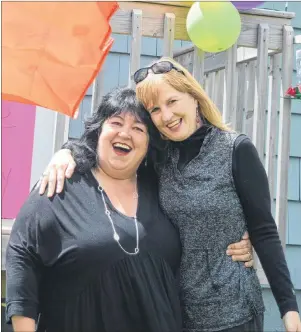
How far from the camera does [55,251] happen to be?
2.36 m

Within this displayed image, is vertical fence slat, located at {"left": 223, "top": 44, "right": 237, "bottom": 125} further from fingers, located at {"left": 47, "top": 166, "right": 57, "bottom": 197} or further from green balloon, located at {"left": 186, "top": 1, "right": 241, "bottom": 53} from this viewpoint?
fingers, located at {"left": 47, "top": 166, "right": 57, "bottom": 197}

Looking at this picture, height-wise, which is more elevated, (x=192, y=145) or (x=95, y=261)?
(x=192, y=145)

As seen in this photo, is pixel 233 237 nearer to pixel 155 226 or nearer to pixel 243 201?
pixel 243 201

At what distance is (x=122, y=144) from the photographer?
252 centimetres

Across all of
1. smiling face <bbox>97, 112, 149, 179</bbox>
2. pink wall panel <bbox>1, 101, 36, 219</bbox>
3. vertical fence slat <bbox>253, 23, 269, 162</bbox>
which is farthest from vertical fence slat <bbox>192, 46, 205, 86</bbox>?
smiling face <bbox>97, 112, 149, 179</bbox>

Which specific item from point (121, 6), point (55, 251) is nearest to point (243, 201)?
point (55, 251)

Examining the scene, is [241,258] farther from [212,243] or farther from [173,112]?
[173,112]

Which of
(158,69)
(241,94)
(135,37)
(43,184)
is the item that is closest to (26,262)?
(43,184)

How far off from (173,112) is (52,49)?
1.89 ft

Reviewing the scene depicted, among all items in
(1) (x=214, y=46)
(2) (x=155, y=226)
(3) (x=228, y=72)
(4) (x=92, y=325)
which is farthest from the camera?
(3) (x=228, y=72)

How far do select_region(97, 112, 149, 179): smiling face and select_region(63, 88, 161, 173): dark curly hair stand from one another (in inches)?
0.9

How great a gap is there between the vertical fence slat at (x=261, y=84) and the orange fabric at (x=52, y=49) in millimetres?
1228

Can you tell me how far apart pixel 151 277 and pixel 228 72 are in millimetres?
1697

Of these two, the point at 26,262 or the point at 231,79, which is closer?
the point at 26,262
